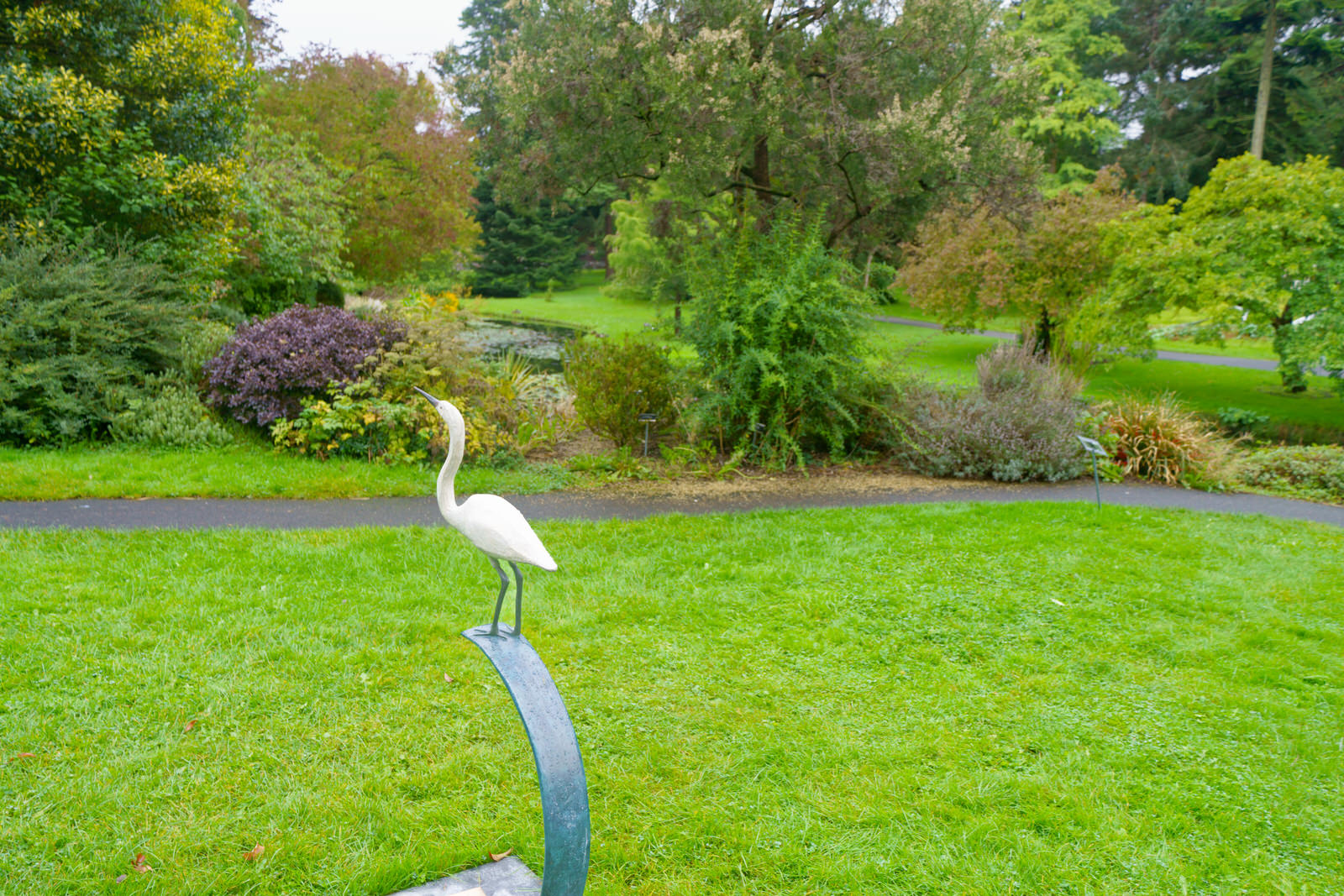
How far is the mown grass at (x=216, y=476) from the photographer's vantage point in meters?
6.67

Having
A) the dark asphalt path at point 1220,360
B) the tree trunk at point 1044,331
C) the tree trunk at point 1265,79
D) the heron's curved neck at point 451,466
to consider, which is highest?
the tree trunk at point 1265,79

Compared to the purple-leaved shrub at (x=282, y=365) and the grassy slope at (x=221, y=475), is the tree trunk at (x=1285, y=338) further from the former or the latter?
the purple-leaved shrub at (x=282, y=365)

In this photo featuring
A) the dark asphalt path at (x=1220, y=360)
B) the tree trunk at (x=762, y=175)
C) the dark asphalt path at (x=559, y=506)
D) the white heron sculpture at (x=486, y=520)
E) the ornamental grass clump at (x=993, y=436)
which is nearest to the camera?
the white heron sculpture at (x=486, y=520)

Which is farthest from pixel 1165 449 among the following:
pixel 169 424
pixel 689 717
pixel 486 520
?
pixel 169 424

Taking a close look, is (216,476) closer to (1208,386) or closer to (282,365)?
(282,365)

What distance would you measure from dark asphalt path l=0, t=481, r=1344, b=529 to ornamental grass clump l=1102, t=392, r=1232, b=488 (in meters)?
0.37

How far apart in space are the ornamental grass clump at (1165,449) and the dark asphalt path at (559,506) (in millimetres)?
371

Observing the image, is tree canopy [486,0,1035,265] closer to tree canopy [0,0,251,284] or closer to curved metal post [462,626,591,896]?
tree canopy [0,0,251,284]

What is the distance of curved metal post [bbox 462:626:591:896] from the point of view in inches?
86.9

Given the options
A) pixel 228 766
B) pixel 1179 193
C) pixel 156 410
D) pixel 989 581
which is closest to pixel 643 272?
pixel 1179 193

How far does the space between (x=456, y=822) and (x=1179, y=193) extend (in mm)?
36025

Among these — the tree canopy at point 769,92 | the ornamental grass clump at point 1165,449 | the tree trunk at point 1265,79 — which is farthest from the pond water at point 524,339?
the tree trunk at point 1265,79

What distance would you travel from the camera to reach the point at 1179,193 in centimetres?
3066

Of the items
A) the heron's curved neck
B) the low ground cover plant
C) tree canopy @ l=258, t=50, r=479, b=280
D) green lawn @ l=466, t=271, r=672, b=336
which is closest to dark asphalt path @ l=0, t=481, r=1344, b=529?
the low ground cover plant
